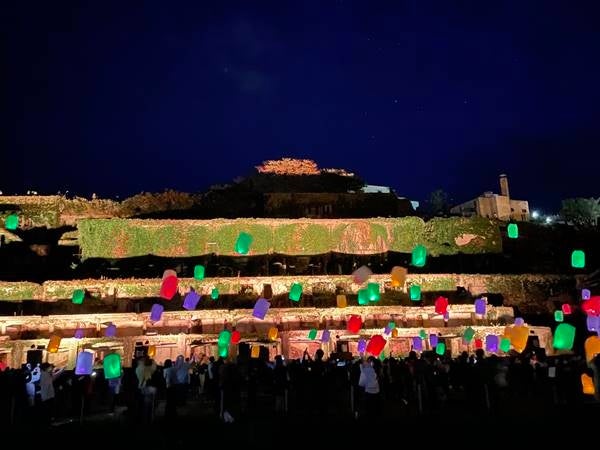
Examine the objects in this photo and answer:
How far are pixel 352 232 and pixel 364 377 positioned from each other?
2107 centimetres

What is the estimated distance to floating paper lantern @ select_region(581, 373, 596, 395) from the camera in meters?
11.7

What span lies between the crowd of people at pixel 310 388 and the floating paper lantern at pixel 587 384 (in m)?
0.14

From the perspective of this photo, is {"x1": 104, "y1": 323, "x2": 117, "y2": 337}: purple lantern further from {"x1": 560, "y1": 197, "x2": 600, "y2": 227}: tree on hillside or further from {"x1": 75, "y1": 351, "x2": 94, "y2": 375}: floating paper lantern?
{"x1": 560, "y1": 197, "x2": 600, "y2": 227}: tree on hillside

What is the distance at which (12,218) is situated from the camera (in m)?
25.7

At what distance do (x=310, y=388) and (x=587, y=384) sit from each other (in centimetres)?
702

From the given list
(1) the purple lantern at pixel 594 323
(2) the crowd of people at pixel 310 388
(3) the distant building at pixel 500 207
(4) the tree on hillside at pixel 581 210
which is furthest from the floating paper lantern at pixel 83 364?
(4) the tree on hillside at pixel 581 210

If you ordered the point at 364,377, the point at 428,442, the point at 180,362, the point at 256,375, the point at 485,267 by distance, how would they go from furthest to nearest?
1. the point at 485,267
2. the point at 256,375
3. the point at 180,362
4. the point at 364,377
5. the point at 428,442

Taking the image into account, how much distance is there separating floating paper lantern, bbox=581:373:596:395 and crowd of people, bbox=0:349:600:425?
0.47 ft

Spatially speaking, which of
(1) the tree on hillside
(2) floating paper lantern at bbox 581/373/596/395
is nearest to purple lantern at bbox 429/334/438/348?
(2) floating paper lantern at bbox 581/373/596/395

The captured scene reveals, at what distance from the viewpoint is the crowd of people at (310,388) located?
1027cm

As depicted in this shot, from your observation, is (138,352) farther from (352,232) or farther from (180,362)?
(352,232)

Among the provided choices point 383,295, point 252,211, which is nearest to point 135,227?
point 252,211

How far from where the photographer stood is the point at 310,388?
37.3 ft

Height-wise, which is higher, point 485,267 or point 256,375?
point 485,267
